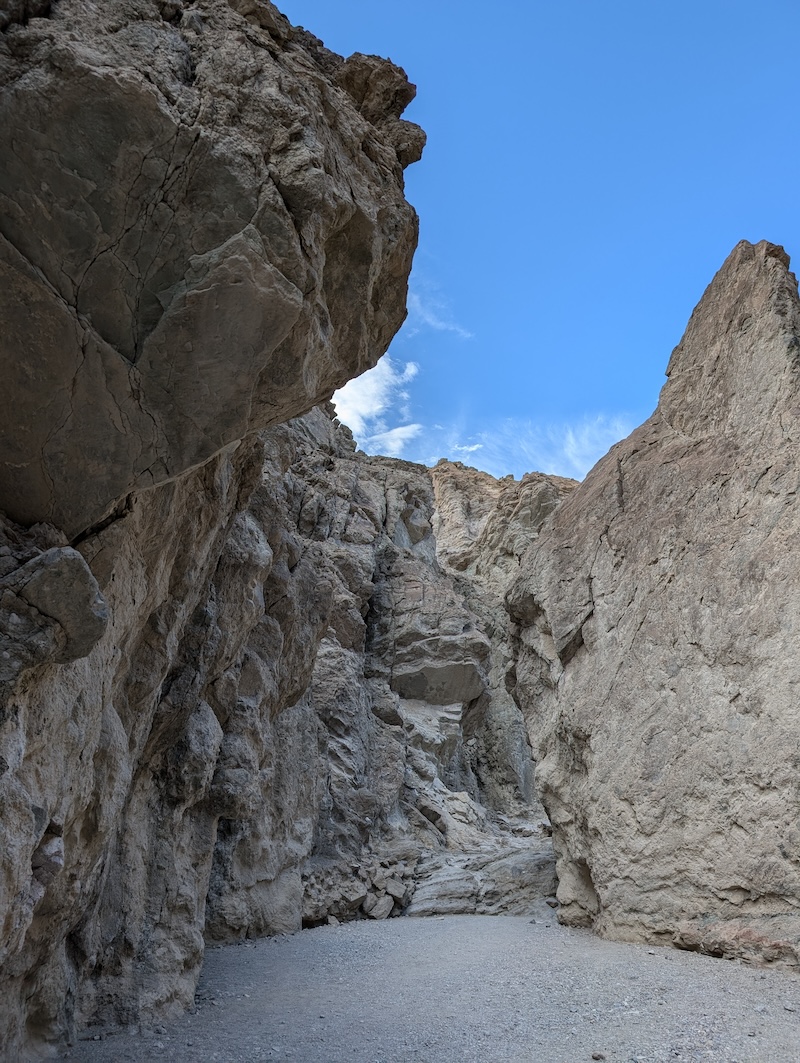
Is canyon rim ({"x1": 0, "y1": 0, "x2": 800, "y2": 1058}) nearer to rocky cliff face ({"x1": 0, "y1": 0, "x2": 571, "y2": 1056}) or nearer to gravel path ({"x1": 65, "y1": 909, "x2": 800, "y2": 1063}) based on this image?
rocky cliff face ({"x1": 0, "y1": 0, "x2": 571, "y2": 1056})

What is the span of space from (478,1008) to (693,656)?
5.12 meters

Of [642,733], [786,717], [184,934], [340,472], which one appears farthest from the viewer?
[340,472]

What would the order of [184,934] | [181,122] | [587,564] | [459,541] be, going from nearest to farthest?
[181,122] < [184,934] < [587,564] < [459,541]

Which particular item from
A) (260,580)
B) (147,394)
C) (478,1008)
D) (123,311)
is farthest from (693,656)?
(123,311)

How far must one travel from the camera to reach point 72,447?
4188 millimetres

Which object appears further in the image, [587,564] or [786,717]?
[587,564]

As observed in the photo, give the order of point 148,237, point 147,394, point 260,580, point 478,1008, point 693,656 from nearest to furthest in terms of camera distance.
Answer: point 148,237 → point 147,394 → point 478,1008 → point 260,580 → point 693,656

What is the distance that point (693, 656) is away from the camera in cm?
977

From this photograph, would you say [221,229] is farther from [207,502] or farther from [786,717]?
[786,717]

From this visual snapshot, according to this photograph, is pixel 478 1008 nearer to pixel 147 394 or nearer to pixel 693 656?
pixel 693 656

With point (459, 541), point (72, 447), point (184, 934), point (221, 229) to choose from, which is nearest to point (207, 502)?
point (72, 447)

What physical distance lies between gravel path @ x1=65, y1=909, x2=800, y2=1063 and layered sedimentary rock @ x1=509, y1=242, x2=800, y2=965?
844 mm

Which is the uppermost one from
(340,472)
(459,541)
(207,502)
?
(459,541)

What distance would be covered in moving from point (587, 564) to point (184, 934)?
26.6ft
